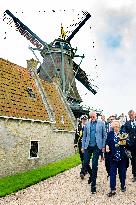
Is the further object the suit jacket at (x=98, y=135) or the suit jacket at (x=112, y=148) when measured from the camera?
the suit jacket at (x=98, y=135)

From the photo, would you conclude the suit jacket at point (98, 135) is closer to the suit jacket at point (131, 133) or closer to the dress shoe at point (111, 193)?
the dress shoe at point (111, 193)

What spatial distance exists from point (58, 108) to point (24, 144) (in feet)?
28.7

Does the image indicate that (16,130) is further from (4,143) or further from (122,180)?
(122,180)

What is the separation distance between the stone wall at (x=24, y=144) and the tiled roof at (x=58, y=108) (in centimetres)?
162

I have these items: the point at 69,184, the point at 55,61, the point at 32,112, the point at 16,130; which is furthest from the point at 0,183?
the point at 55,61

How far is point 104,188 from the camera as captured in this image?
37.7 feet

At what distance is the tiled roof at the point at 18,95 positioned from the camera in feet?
64.1

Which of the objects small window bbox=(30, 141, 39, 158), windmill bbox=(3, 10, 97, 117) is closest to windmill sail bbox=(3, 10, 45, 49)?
windmill bbox=(3, 10, 97, 117)

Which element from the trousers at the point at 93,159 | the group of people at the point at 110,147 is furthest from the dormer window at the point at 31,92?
the group of people at the point at 110,147

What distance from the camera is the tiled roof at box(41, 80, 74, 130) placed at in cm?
2602

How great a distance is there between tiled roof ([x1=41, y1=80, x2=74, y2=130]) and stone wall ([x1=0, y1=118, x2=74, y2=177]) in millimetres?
1616

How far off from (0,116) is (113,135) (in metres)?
8.21

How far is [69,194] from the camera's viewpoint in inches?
432

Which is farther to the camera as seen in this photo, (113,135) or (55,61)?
(55,61)
